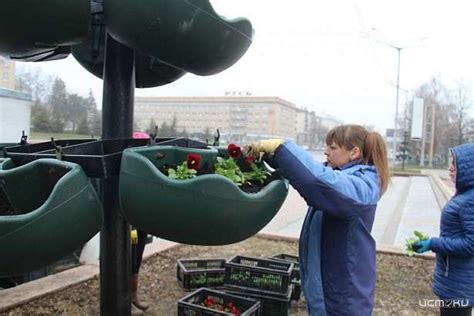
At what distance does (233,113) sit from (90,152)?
36748mm

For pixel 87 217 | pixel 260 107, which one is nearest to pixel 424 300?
pixel 87 217

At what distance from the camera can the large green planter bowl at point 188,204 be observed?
180 cm

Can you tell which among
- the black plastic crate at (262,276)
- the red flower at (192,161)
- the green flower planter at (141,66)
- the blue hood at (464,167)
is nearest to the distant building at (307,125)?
the black plastic crate at (262,276)

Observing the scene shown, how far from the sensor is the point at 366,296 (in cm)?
220

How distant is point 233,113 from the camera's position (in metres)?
39.1

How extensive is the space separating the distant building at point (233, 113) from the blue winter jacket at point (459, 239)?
19.6 m

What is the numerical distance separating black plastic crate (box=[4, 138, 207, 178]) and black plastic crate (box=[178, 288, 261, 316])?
1.21 m

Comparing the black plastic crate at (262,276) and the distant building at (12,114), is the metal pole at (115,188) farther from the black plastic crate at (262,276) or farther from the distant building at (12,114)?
the distant building at (12,114)

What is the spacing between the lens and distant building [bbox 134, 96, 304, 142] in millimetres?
26859

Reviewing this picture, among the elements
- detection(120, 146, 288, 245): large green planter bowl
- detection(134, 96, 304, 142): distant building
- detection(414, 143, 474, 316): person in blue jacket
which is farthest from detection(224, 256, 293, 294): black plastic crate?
detection(134, 96, 304, 142): distant building

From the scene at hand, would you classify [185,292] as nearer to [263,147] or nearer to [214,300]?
[214,300]

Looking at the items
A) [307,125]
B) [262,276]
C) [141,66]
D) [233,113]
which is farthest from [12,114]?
[307,125]

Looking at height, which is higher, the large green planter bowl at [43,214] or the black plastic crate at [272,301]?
the large green planter bowl at [43,214]

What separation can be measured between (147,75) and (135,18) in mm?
1278
